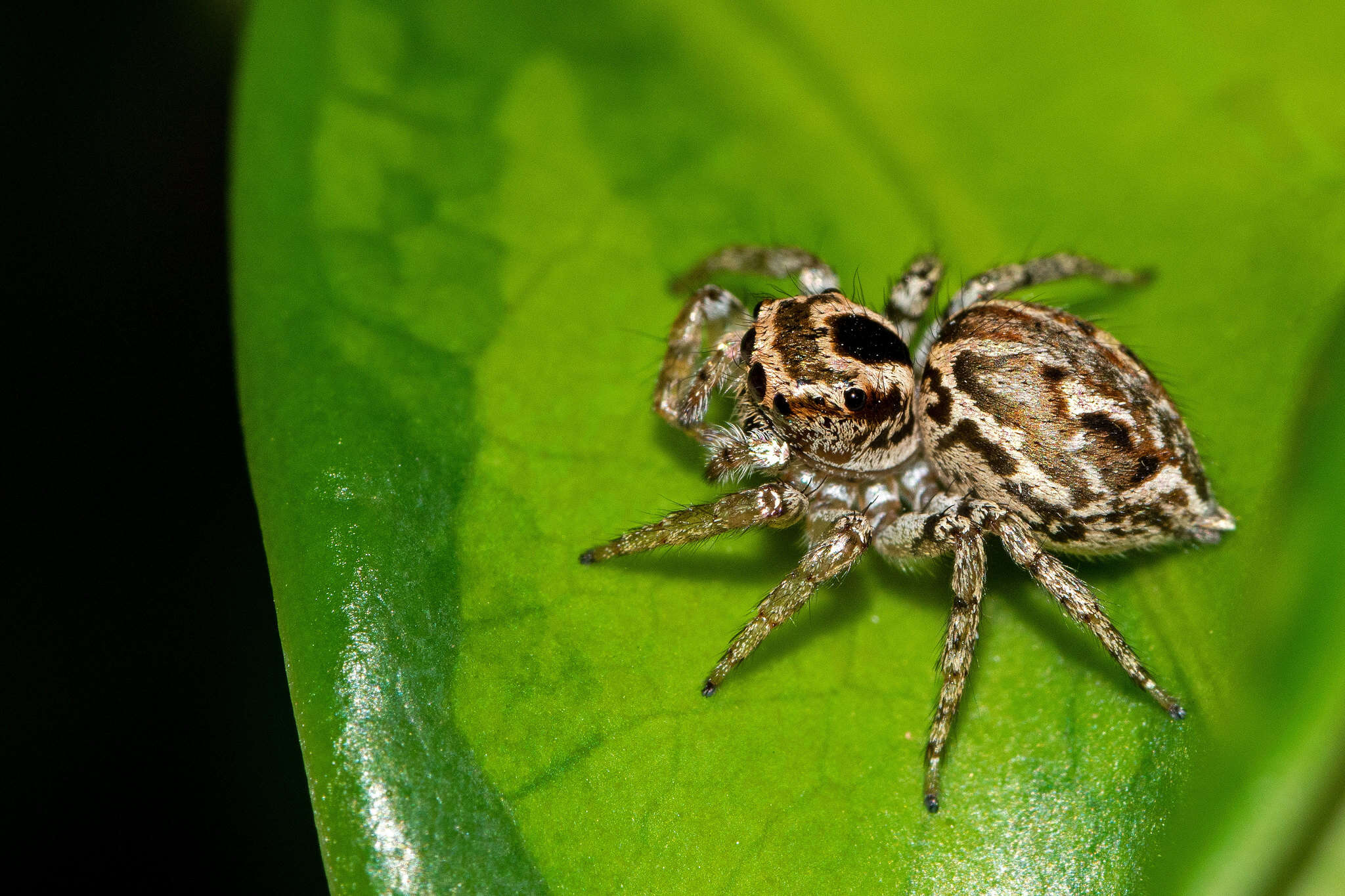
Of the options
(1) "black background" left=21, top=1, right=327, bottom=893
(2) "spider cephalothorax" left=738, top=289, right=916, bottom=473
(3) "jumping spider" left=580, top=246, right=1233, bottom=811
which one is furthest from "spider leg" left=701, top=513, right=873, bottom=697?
(1) "black background" left=21, top=1, right=327, bottom=893

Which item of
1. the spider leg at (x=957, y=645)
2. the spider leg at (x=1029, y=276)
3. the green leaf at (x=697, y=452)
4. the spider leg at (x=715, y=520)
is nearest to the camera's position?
the green leaf at (x=697, y=452)

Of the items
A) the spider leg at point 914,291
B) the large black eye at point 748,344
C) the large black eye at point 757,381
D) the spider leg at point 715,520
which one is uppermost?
the spider leg at point 914,291

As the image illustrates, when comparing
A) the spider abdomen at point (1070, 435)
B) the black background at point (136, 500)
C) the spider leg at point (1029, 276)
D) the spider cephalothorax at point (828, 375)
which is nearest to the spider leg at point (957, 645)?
the spider abdomen at point (1070, 435)

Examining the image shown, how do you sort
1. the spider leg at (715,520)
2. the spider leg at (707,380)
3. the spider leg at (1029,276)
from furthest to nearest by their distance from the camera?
the spider leg at (1029,276) → the spider leg at (707,380) → the spider leg at (715,520)

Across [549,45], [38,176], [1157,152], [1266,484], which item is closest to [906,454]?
[1266,484]

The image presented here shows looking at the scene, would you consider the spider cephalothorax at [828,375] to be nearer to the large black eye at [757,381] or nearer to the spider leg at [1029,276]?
the large black eye at [757,381]

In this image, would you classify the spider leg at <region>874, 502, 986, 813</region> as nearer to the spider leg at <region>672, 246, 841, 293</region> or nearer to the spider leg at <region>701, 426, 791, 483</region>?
the spider leg at <region>701, 426, 791, 483</region>

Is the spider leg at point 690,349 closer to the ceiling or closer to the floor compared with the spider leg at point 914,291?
closer to the floor
